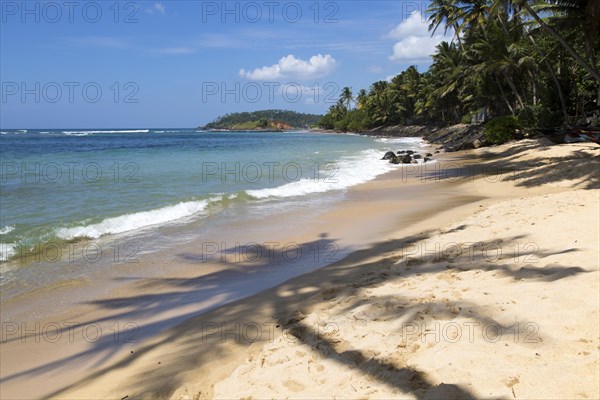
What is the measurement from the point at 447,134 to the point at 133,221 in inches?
1776

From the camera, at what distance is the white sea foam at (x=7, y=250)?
322 inches

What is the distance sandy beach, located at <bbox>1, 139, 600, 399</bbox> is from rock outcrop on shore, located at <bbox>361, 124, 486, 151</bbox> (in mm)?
26286

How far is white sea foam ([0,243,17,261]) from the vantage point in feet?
26.8

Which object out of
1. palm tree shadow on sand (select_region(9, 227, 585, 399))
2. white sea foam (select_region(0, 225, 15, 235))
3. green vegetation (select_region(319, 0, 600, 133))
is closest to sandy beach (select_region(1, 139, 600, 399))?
palm tree shadow on sand (select_region(9, 227, 585, 399))

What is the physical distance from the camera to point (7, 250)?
845 cm

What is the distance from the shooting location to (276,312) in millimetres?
5027

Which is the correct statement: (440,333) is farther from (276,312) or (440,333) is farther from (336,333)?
(276,312)

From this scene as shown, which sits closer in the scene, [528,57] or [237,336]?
[237,336]

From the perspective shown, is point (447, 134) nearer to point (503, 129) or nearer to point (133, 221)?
point (503, 129)

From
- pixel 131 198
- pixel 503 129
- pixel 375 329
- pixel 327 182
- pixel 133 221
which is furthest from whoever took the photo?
pixel 503 129

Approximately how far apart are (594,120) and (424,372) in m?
30.7

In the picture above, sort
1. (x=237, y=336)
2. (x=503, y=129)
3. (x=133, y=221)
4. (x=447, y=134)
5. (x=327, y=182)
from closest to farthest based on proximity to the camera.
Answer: (x=237, y=336) < (x=133, y=221) < (x=327, y=182) < (x=503, y=129) < (x=447, y=134)

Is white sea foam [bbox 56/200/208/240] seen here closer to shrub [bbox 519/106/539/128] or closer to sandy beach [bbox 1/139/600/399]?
sandy beach [bbox 1/139/600/399]

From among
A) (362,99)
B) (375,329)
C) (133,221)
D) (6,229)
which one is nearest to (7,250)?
(6,229)
